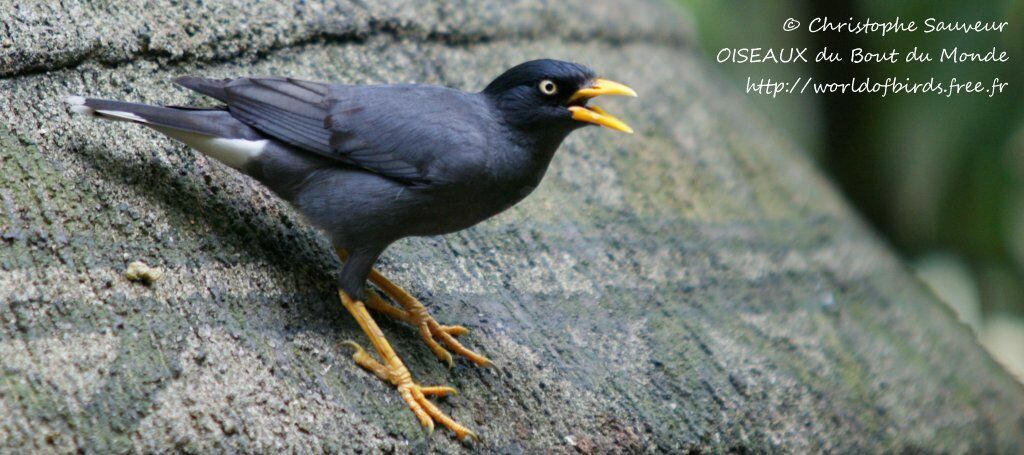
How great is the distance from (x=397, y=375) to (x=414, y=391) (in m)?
0.08

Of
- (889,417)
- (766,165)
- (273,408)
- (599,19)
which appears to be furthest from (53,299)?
(766,165)

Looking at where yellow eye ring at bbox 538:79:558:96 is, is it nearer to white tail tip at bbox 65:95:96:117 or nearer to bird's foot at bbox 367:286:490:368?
bird's foot at bbox 367:286:490:368

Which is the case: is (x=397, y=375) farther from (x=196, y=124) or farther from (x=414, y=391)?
(x=196, y=124)

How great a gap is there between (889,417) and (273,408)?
2.76 metres

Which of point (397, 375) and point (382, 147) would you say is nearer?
point (397, 375)

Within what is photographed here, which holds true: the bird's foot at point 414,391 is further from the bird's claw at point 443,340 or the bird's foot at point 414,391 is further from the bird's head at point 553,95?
the bird's head at point 553,95

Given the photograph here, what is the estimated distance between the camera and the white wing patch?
9.70 feet

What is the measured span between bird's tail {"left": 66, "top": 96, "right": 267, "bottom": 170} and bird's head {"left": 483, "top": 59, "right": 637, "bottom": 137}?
833mm

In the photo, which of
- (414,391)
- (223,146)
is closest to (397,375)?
(414,391)

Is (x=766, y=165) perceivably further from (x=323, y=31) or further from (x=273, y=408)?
(x=273, y=408)

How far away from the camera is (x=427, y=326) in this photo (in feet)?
10.4

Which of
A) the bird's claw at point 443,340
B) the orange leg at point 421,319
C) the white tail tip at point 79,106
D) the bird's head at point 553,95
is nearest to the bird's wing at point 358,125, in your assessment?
the bird's head at point 553,95

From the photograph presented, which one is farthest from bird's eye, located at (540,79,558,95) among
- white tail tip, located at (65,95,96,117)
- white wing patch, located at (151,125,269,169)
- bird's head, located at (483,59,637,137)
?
white tail tip, located at (65,95,96,117)

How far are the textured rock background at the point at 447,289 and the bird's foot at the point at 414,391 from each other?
0.12 ft
